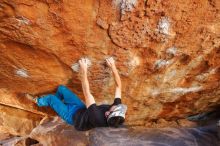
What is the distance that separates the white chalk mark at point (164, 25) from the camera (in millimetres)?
3646

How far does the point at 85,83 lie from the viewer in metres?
3.78

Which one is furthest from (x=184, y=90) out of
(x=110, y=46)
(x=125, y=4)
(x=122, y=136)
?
(x=125, y=4)

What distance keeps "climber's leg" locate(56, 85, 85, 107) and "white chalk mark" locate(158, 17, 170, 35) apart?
1.44 metres

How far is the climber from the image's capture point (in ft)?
11.5

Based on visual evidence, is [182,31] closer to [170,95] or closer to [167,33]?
[167,33]

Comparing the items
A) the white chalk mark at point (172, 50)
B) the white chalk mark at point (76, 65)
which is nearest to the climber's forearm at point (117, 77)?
the white chalk mark at point (76, 65)

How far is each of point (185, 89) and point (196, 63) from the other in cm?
69

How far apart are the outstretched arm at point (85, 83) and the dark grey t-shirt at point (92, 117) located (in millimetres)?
69

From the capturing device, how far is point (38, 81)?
14.0 ft

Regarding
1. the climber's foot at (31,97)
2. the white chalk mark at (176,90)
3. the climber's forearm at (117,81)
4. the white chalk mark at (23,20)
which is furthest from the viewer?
the white chalk mark at (176,90)

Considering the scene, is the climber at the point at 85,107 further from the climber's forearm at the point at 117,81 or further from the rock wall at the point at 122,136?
the rock wall at the point at 122,136

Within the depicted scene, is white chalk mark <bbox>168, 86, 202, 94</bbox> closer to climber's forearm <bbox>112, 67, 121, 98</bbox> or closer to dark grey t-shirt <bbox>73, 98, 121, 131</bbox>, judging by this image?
climber's forearm <bbox>112, 67, 121, 98</bbox>

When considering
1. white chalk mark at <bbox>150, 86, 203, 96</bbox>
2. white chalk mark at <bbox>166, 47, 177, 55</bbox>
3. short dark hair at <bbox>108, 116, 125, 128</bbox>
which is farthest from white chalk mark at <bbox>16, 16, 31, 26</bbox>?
white chalk mark at <bbox>150, 86, 203, 96</bbox>

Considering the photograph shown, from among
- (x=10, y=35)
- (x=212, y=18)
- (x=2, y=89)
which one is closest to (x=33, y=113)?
(x=2, y=89)
